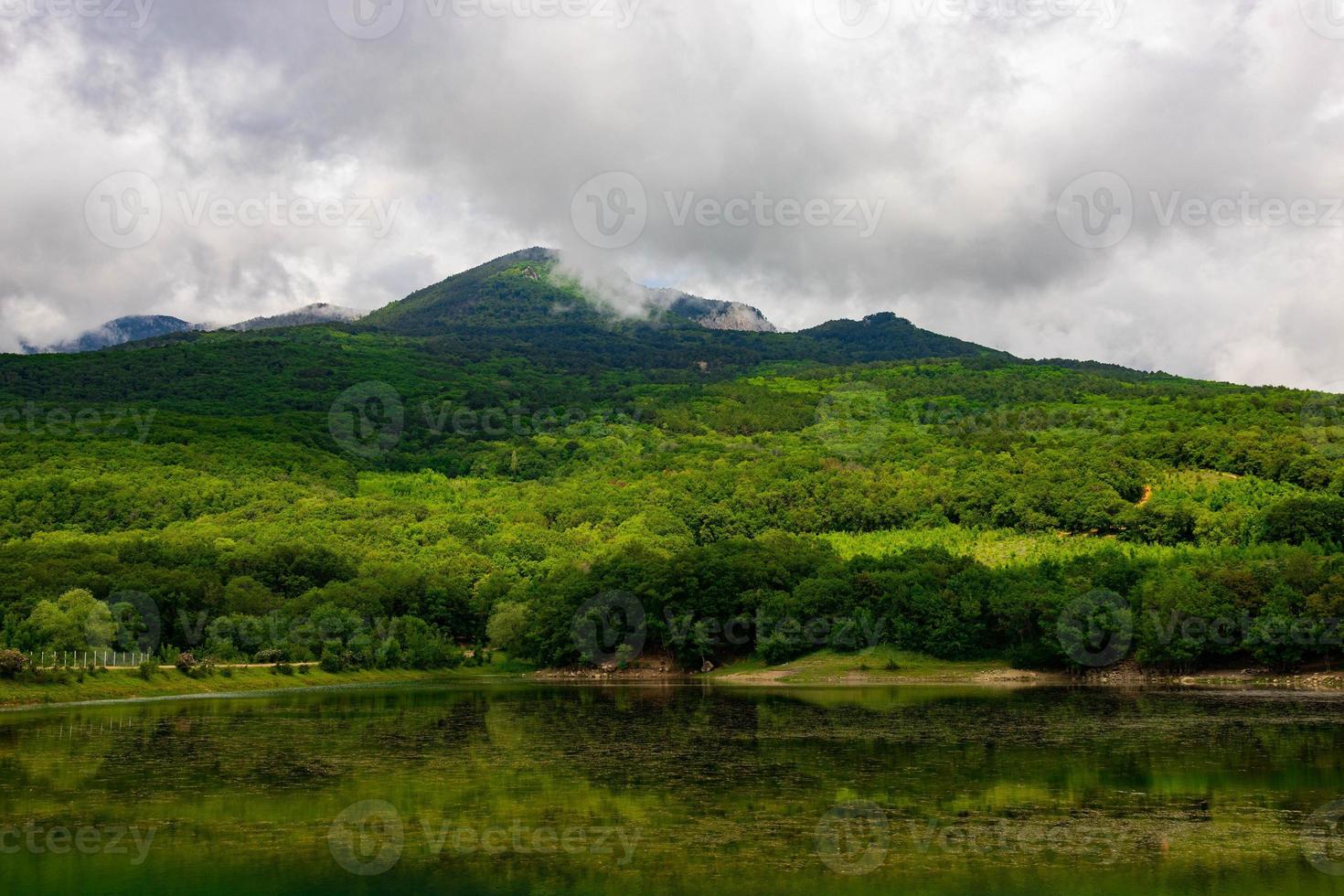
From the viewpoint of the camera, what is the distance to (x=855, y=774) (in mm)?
35969

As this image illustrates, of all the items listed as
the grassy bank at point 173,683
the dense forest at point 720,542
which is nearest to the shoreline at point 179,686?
the grassy bank at point 173,683

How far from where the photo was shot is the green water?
22.5 meters

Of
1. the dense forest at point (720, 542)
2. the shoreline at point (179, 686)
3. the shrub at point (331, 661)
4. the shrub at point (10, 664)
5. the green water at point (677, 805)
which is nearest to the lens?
the green water at point (677, 805)

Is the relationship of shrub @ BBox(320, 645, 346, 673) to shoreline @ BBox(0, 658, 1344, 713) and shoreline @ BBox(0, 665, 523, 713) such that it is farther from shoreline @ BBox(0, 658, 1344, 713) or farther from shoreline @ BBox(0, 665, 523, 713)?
shoreline @ BBox(0, 658, 1344, 713)

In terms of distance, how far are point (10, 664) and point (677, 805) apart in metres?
50.8

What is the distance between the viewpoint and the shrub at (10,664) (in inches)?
2518

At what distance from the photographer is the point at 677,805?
30516mm

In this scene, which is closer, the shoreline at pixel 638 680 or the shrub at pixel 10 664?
the shrub at pixel 10 664

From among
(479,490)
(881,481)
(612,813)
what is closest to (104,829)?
(612,813)

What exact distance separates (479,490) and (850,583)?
319ft

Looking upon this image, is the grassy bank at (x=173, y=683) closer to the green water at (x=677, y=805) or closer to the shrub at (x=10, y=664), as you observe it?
the shrub at (x=10, y=664)

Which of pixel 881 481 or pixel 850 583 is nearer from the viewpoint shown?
pixel 850 583

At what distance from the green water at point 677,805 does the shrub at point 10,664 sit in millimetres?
9247

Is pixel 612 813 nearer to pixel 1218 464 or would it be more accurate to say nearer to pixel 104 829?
pixel 104 829
